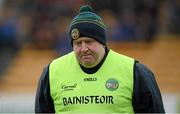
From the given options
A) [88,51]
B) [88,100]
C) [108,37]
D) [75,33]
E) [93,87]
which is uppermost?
[108,37]

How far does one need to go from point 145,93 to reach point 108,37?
26.0 feet

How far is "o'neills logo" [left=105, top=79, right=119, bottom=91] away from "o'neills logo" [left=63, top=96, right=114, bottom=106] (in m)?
0.08

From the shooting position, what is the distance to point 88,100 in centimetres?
711

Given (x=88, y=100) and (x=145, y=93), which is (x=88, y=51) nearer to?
(x=88, y=100)

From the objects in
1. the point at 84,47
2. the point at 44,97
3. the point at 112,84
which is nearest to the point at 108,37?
the point at 44,97

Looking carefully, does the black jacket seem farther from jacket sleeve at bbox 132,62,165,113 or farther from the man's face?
the man's face

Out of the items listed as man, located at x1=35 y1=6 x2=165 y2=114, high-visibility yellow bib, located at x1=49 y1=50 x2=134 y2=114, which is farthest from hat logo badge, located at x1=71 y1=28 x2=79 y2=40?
high-visibility yellow bib, located at x1=49 y1=50 x2=134 y2=114

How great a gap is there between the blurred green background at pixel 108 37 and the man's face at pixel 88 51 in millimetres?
7176

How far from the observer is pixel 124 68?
7.18 m

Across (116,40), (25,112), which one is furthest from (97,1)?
(25,112)

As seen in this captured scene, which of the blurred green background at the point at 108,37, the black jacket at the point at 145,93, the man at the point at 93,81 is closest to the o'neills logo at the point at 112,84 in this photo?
the man at the point at 93,81

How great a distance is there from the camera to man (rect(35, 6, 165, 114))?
23.2ft

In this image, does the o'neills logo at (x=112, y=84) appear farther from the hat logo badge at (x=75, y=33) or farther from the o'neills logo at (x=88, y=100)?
the hat logo badge at (x=75, y=33)

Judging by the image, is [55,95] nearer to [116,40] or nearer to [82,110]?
[82,110]
